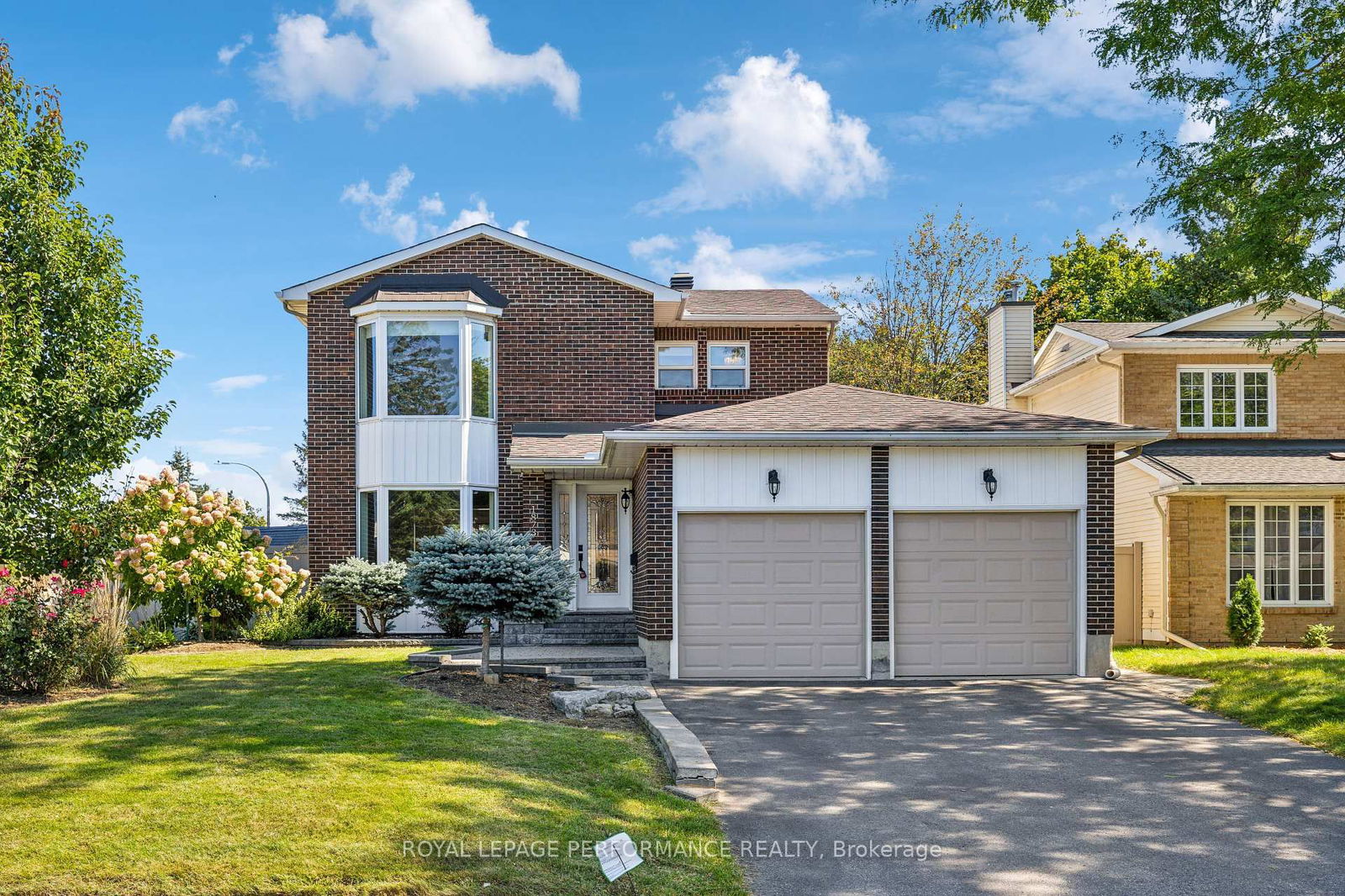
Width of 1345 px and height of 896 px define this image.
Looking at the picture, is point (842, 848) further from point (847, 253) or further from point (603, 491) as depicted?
point (847, 253)

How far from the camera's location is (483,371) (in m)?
19.6

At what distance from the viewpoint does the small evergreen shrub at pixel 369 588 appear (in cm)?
1759

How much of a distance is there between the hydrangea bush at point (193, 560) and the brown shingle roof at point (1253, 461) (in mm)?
16397

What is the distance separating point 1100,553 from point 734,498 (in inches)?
193

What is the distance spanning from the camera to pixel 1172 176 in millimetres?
14977

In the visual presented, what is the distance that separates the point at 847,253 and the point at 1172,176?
1901cm

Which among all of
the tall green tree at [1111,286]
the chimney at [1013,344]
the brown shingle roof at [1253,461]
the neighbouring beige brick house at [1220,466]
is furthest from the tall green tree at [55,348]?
the tall green tree at [1111,286]

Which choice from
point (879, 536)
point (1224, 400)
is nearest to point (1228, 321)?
point (1224, 400)

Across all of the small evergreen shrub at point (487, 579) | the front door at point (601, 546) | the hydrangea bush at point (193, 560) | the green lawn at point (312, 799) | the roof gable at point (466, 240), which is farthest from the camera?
the roof gable at point (466, 240)

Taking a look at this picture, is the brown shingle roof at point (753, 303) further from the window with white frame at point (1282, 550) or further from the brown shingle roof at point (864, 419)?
the window with white frame at point (1282, 550)

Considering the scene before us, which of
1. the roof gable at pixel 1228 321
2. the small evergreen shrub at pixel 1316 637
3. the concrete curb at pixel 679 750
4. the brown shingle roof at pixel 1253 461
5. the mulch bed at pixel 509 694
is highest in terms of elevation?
the roof gable at pixel 1228 321

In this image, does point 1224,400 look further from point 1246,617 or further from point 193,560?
point 193,560


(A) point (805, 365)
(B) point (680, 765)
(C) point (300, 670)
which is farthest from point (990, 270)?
(B) point (680, 765)

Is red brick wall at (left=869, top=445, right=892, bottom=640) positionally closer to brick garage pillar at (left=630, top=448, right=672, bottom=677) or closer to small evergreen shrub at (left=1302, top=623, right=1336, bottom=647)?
brick garage pillar at (left=630, top=448, right=672, bottom=677)
